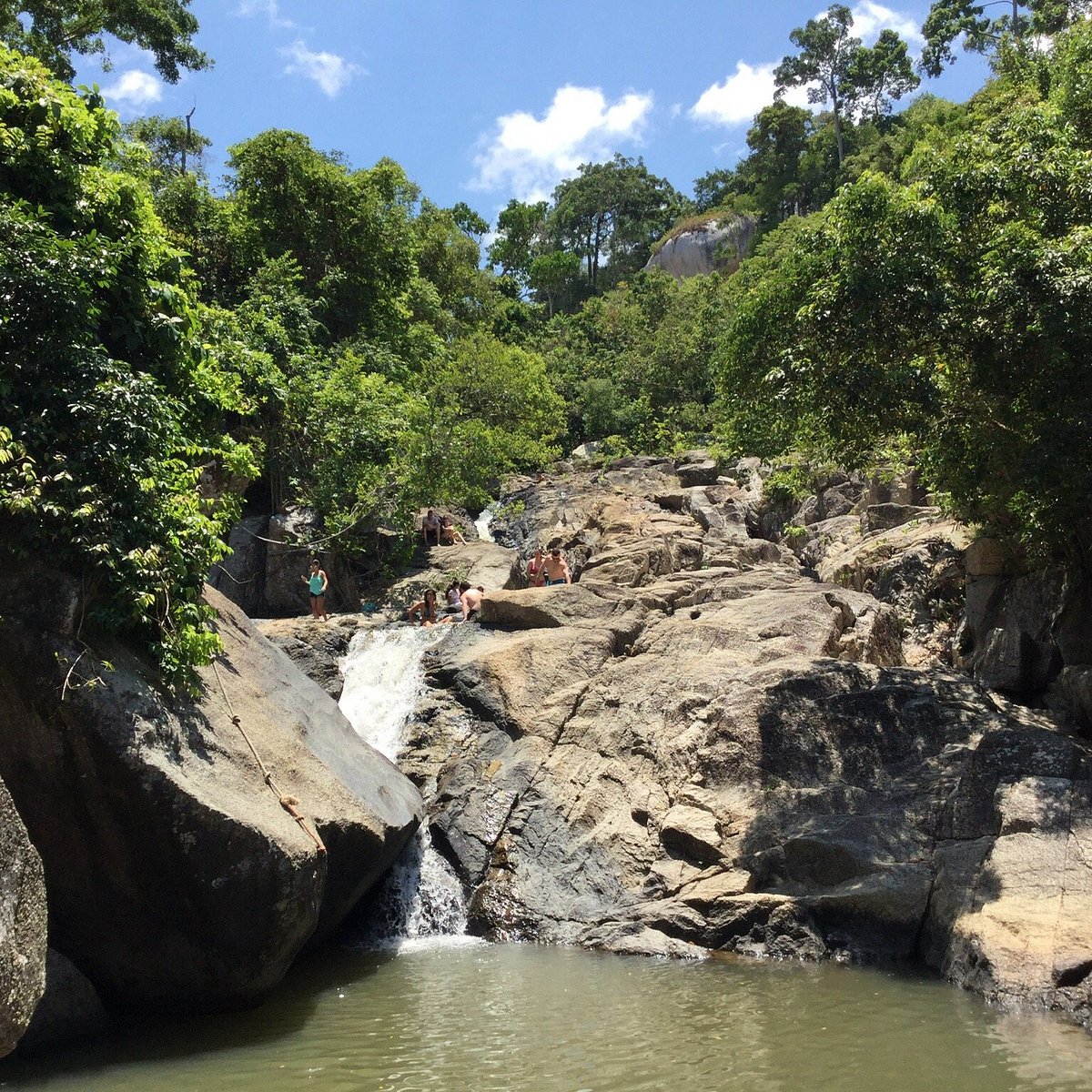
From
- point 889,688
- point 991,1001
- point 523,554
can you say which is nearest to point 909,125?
point 523,554

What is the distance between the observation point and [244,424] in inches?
966

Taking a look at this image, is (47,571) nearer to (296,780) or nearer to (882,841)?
(296,780)

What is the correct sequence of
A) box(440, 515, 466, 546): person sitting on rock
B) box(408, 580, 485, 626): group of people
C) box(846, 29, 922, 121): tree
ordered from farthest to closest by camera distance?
1. box(846, 29, 922, 121): tree
2. box(440, 515, 466, 546): person sitting on rock
3. box(408, 580, 485, 626): group of people

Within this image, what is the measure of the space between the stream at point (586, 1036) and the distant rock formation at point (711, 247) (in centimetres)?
5801

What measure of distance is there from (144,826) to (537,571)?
12.4m

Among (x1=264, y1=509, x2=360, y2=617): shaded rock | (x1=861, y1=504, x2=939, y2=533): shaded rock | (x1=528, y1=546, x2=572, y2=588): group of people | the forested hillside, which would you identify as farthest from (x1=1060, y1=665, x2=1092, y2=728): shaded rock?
(x1=264, y1=509, x2=360, y2=617): shaded rock

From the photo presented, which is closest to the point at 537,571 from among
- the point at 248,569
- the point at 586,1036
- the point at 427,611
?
the point at 427,611

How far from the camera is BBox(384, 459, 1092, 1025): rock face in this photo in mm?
9898

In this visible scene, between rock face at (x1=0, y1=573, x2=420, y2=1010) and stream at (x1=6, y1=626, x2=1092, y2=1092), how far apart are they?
0.62 meters

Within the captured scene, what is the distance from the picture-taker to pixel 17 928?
5.30 metres

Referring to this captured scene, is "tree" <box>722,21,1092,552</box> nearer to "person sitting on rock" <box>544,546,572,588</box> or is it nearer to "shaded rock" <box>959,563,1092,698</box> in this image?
"shaded rock" <box>959,563,1092,698</box>

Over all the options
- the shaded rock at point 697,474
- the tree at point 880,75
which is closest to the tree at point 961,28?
the tree at point 880,75

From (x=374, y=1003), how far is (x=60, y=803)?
11.0 feet

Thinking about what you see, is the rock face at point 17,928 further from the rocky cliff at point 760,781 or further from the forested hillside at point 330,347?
the rocky cliff at point 760,781
